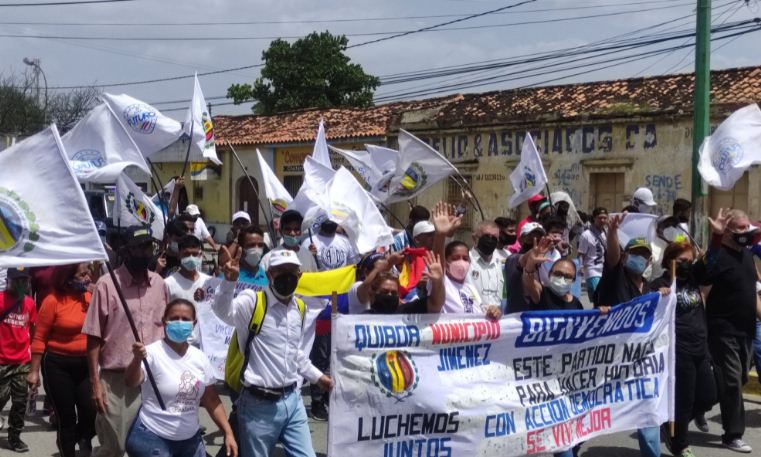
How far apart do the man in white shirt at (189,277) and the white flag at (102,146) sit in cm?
242

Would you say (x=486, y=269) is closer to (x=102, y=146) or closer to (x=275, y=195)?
(x=102, y=146)

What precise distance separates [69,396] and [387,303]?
2143 millimetres

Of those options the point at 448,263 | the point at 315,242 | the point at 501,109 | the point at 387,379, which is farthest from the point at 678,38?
the point at 387,379

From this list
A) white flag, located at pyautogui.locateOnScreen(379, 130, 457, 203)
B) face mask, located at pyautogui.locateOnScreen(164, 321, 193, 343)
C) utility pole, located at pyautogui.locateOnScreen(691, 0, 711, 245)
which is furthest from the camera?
utility pole, located at pyautogui.locateOnScreen(691, 0, 711, 245)

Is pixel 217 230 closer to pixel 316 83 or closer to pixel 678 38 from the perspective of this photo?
pixel 316 83

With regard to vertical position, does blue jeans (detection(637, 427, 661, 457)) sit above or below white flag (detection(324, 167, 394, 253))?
below

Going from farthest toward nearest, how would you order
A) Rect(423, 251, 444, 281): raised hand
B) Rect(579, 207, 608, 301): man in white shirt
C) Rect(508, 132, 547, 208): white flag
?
Rect(508, 132, 547, 208): white flag
Rect(579, 207, 608, 301): man in white shirt
Rect(423, 251, 444, 281): raised hand

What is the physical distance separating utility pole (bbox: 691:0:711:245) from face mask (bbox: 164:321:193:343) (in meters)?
8.94

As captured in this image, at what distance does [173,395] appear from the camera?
4.75 meters

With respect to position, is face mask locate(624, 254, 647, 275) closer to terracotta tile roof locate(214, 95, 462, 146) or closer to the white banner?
the white banner

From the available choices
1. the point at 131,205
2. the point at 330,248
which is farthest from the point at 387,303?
the point at 131,205

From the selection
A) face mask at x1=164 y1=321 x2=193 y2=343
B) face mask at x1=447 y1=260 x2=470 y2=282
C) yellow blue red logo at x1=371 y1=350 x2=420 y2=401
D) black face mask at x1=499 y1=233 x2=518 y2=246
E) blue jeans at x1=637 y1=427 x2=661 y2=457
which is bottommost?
blue jeans at x1=637 y1=427 x2=661 y2=457

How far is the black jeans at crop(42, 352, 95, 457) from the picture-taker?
6141 mm

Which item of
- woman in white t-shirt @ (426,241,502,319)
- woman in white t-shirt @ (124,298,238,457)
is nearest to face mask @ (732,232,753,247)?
woman in white t-shirt @ (426,241,502,319)
